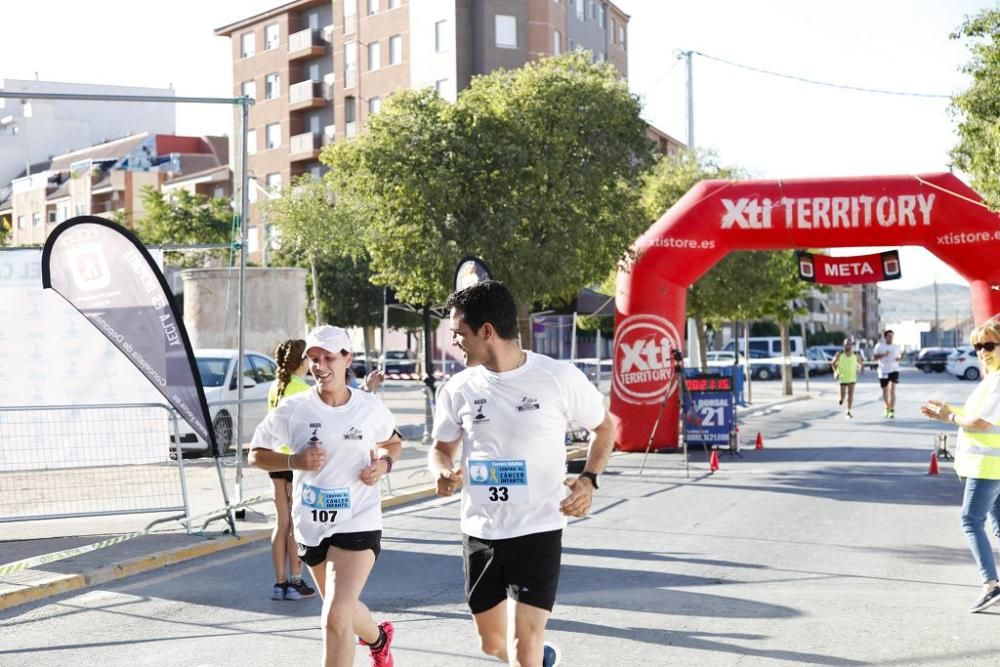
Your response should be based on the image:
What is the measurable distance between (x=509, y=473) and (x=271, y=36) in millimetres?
67589

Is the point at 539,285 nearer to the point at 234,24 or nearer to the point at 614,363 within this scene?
the point at 614,363

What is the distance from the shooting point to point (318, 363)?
5.86 metres

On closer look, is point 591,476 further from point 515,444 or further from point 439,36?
point 439,36

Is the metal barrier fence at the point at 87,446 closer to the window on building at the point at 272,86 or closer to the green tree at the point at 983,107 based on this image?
the green tree at the point at 983,107

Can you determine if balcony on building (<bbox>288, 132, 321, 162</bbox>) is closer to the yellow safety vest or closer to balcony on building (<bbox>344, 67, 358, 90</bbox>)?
balcony on building (<bbox>344, 67, 358, 90</bbox>)

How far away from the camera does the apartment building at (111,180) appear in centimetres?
7862

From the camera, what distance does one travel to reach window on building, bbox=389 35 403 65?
192 ft

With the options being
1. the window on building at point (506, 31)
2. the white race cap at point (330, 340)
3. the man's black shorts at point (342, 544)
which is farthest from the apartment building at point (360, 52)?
the man's black shorts at point (342, 544)

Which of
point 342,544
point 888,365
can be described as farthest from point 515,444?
point 888,365

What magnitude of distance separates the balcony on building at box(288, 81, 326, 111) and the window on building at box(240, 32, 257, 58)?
15.7 feet

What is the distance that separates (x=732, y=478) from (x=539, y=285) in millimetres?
4733

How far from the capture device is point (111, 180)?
3147 inches

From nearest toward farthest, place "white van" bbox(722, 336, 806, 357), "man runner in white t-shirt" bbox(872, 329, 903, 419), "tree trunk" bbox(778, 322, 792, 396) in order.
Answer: "man runner in white t-shirt" bbox(872, 329, 903, 419) → "tree trunk" bbox(778, 322, 792, 396) → "white van" bbox(722, 336, 806, 357)

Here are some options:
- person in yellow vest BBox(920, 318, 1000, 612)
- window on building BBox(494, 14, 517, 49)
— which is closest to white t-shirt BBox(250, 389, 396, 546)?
person in yellow vest BBox(920, 318, 1000, 612)
